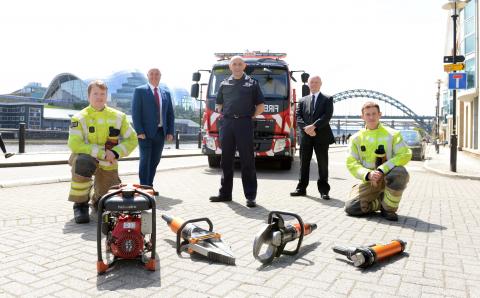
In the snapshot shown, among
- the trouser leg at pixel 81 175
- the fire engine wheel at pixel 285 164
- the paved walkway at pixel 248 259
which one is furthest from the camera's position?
the fire engine wheel at pixel 285 164

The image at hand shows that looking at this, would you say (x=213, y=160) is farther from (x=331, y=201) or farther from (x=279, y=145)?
(x=331, y=201)

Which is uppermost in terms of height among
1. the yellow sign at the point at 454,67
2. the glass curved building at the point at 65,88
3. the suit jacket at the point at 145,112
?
the glass curved building at the point at 65,88

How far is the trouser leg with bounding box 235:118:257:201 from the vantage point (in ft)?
18.8

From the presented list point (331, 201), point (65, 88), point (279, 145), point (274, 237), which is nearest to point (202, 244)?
point (274, 237)

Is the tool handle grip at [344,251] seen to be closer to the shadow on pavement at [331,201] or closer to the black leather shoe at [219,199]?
the shadow on pavement at [331,201]

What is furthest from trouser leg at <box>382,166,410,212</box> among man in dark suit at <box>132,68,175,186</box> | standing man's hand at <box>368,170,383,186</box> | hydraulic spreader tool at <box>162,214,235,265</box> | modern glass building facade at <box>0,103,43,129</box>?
modern glass building facade at <box>0,103,43,129</box>

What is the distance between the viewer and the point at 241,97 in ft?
18.6

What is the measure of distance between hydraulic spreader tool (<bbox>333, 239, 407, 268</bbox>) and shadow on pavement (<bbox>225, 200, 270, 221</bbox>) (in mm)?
1680

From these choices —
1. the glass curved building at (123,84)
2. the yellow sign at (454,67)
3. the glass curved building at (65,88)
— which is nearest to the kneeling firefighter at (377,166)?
the yellow sign at (454,67)

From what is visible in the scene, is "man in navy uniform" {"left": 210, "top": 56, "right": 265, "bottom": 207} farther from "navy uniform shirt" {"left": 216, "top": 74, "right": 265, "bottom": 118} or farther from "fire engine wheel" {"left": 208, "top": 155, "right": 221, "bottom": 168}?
"fire engine wheel" {"left": 208, "top": 155, "right": 221, "bottom": 168}

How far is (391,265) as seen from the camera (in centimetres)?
311

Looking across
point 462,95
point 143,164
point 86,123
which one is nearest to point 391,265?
point 86,123

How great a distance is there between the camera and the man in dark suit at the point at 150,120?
6.10m

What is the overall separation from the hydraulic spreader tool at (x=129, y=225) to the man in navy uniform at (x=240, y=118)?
9.27 feet
